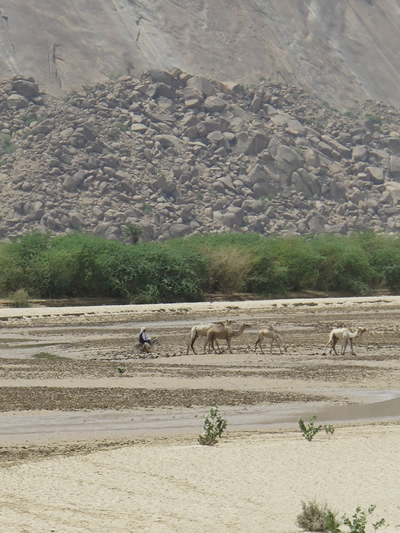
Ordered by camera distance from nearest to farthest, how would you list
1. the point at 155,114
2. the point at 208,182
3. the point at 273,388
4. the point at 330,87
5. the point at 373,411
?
the point at 373,411
the point at 273,388
the point at 208,182
the point at 155,114
the point at 330,87

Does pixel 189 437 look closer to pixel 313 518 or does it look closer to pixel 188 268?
pixel 313 518

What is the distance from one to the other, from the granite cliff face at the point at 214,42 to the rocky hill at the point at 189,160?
5.09 metres

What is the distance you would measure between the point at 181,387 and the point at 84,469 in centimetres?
790

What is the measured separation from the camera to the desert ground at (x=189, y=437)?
31.3 feet

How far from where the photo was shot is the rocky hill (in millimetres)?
108625

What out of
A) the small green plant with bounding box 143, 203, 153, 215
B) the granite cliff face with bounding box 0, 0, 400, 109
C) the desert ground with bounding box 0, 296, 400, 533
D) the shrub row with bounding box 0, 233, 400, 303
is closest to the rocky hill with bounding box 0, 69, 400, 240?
the small green plant with bounding box 143, 203, 153, 215

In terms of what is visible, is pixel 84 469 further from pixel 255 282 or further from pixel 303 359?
pixel 255 282

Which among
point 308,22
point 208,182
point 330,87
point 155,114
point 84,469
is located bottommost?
point 84,469

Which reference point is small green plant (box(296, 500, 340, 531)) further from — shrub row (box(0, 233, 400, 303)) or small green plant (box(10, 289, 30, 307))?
shrub row (box(0, 233, 400, 303))

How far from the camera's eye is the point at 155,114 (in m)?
129

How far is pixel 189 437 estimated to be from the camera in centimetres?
1371

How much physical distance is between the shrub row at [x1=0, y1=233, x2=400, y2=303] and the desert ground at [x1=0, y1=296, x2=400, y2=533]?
74.2ft

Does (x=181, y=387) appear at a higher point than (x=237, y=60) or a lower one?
lower

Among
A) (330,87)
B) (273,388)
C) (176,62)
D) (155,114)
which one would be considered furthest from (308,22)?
(273,388)
